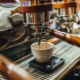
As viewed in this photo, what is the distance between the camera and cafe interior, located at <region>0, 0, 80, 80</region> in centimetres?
49

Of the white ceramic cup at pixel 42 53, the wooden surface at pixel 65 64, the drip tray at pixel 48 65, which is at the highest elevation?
the white ceramic cup at pixel 42 53

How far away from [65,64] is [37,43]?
150mm

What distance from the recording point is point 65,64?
1.97 feet

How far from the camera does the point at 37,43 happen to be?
2.03ft

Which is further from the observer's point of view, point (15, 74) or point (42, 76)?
point (42, 76)

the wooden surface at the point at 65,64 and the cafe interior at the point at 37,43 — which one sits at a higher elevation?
the cafe interior at the point at 37,43

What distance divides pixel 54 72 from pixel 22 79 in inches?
10.6

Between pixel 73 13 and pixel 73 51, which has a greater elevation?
pixel 73 13

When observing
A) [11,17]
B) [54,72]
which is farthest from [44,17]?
[11,17]

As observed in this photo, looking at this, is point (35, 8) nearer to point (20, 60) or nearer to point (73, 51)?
point (20, 60)

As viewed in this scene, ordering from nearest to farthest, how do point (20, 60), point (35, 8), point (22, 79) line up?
point (22, 79) → point (35, 8) → point (20, 60)

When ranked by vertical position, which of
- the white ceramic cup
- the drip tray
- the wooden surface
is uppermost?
the white ceramic cup

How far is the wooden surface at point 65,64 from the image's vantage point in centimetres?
51

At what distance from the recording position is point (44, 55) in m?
0.55
